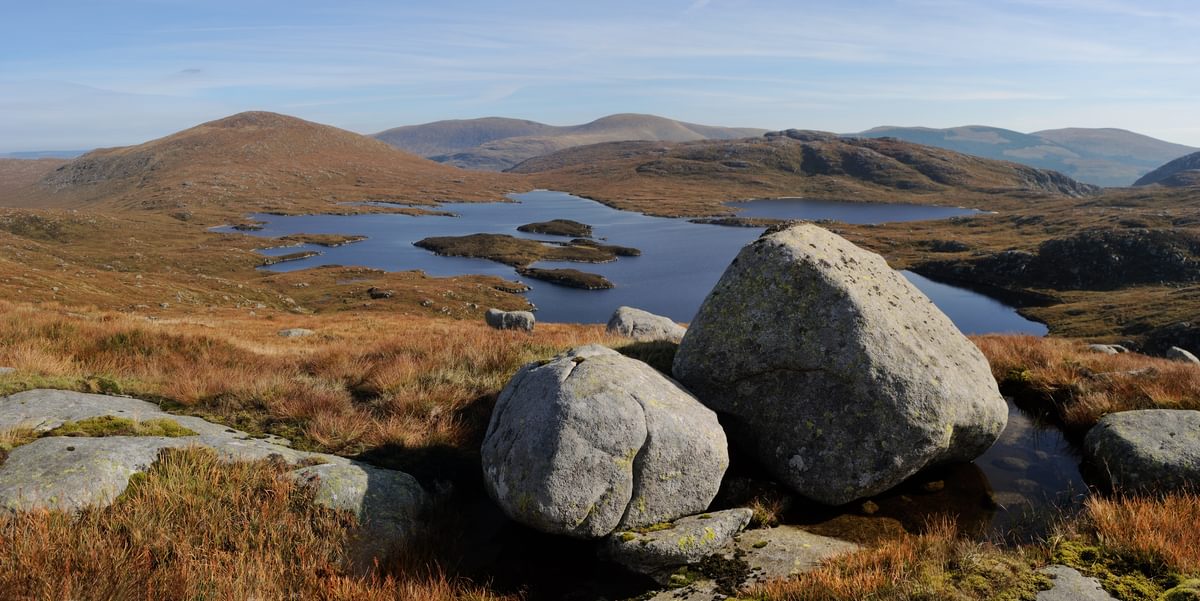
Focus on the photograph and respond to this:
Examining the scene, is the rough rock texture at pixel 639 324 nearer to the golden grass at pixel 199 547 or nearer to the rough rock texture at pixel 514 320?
the rough rock texture at pixel 514 320

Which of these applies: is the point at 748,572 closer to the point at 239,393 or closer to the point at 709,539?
the point at 709,539

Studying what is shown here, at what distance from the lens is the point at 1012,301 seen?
3465 inches

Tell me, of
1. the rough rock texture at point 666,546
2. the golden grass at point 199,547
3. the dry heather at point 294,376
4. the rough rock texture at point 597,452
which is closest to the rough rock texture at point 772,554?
the rough rock texture at point 666,546

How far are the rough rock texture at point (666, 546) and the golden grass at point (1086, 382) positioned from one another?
9212 millimetres

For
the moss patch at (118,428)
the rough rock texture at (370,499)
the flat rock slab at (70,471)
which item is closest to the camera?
the flat rock slab at (70,471)

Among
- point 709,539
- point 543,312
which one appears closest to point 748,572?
point 709,539

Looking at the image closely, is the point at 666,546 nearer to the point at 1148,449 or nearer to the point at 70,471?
the point at 70,471

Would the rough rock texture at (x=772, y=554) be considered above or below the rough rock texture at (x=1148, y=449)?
below

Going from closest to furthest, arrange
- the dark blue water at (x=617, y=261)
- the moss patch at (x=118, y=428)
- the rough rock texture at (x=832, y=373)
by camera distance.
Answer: the moss patch at (x=118, y=428) < the rough rock texture at (x=832, y=373) < the dark blue water at (x=617, y=261)

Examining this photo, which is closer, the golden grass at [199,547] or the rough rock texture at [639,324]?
the golden grass at [199,547]

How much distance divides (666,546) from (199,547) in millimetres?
5390

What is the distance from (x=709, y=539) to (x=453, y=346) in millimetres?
8534

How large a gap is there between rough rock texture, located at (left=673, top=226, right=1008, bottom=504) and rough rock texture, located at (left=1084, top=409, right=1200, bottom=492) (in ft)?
5.04

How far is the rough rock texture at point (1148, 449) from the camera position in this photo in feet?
28.5
